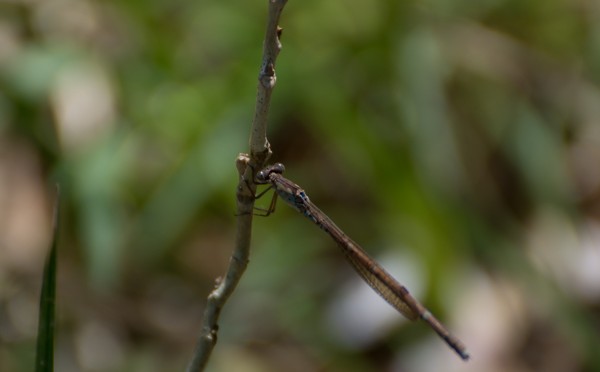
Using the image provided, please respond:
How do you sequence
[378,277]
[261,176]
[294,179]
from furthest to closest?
[294,179] < [378,277] < [261,176]

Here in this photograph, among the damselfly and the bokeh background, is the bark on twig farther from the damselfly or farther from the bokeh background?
the bokeh background

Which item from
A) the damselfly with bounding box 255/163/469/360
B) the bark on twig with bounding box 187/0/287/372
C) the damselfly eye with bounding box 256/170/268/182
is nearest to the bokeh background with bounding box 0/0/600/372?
the damselfly with bounding box 255/163/469/360

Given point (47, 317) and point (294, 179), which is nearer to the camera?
point (47, 317)

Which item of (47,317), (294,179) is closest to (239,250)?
(47,317)

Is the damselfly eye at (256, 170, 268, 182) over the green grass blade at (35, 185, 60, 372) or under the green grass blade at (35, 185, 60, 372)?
over

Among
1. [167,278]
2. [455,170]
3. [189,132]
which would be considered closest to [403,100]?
[455,170]

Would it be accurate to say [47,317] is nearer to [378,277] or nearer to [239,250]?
[239,250]
